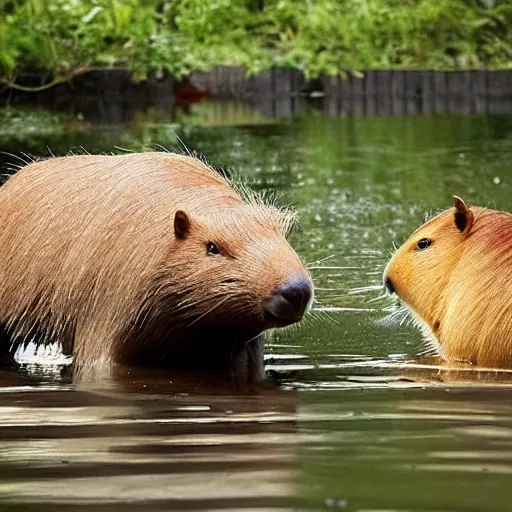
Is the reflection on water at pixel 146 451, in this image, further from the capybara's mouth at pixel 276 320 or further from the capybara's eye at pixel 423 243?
the capybara's eye at pixel 423 243

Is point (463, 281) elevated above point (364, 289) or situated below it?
above

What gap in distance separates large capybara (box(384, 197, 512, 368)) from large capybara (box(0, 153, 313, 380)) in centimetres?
73

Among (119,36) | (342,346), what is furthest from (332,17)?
(342,346)

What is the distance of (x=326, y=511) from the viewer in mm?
3473

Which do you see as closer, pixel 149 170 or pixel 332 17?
pixel 149 170

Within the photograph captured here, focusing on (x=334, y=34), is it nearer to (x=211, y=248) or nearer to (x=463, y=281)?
(x=463, y=281)

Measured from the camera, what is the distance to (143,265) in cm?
645

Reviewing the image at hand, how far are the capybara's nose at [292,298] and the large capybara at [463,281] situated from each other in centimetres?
88

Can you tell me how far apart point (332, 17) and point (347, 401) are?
33367mm

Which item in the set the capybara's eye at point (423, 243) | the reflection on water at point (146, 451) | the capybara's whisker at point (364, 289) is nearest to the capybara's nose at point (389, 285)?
the capybara's eye at point (423, 243)

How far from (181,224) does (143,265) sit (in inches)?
9.6

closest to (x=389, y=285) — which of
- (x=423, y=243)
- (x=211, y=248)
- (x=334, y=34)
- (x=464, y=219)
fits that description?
(x=423, y=243)

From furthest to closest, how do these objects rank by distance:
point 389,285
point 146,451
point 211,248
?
1. point 389,285
2. point 211,248
3. point 146,451

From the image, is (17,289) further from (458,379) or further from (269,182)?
(269,182)
